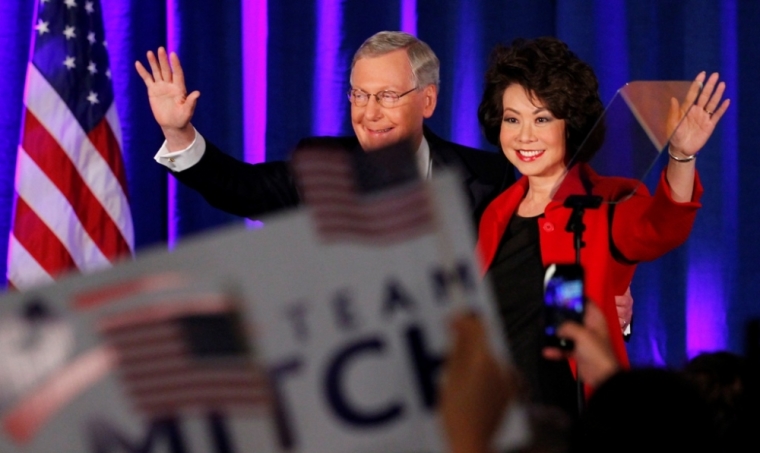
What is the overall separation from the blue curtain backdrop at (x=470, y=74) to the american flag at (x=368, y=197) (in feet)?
8.75

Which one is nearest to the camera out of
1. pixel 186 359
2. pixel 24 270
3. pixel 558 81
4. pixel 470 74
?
pixel 186 359

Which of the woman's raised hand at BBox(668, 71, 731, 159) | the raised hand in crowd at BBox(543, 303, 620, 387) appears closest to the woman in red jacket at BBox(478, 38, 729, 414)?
the woman's raised hand at BBox(668, 71, 731, 159)

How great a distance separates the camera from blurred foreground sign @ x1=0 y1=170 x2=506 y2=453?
736 mm

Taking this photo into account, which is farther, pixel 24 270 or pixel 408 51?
pixel 24 270

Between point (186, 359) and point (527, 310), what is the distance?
4.52ft

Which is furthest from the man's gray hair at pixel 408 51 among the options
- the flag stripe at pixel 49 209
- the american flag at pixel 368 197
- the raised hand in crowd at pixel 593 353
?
the american flag at pixel 368 197

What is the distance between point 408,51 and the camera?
8.77 ft

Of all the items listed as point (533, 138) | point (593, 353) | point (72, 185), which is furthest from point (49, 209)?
point (593, 353)

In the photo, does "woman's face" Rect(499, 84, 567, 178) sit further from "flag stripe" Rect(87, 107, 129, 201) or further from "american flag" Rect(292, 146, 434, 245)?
"american flag" Rect(292, 146, 434, 245)

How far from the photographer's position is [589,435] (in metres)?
0.99

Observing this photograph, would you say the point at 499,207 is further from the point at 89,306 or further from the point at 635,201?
the point at 89,306

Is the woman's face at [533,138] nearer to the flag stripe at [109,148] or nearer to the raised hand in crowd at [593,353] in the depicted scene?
the raised hand in crowd at [593,353]

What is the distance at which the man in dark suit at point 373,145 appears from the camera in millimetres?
2422

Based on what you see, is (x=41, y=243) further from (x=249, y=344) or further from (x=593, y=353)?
(x=249, y=344)
